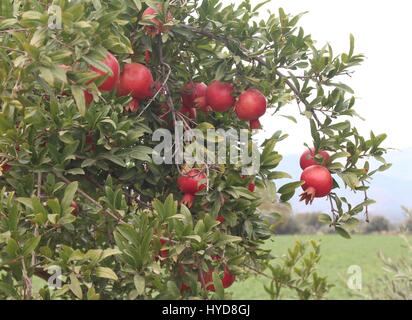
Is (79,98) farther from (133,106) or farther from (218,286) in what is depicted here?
(218,286)

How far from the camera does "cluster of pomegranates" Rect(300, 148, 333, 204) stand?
6.45ft

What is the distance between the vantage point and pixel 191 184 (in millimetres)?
1892

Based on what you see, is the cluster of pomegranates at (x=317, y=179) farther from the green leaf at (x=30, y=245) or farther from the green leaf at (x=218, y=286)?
the green leaf at (x=30, y=245)

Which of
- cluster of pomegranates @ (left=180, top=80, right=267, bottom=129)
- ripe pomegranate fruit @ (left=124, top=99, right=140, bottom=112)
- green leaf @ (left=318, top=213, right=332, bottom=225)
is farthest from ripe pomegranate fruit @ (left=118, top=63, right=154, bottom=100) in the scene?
green leaf @ (left=318, top=213, right=332, bottom=225)

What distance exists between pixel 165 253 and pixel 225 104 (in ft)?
1.83

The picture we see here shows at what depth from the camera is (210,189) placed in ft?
6.21

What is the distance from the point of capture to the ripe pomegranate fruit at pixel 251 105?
1.97m

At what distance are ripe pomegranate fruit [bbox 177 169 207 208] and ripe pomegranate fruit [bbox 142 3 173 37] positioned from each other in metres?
0.49

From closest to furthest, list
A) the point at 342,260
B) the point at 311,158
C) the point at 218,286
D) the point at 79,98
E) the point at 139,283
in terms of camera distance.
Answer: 1. the point at 79,98
2. the point at 139,283
3. the point at 218,286
4. the point at 311,158
5. the point at 342,260

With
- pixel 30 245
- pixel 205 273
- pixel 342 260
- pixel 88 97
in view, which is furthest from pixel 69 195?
pixel 342 260

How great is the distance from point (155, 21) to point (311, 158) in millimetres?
738

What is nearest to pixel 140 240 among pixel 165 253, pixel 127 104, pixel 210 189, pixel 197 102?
pixel 165 253

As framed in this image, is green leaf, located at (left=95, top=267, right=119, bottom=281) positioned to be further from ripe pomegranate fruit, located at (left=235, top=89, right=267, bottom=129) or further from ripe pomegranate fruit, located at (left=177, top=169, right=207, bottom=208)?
ripe pomegranate fruit, located at (left=235, top=89, right=267, bottom=129)
